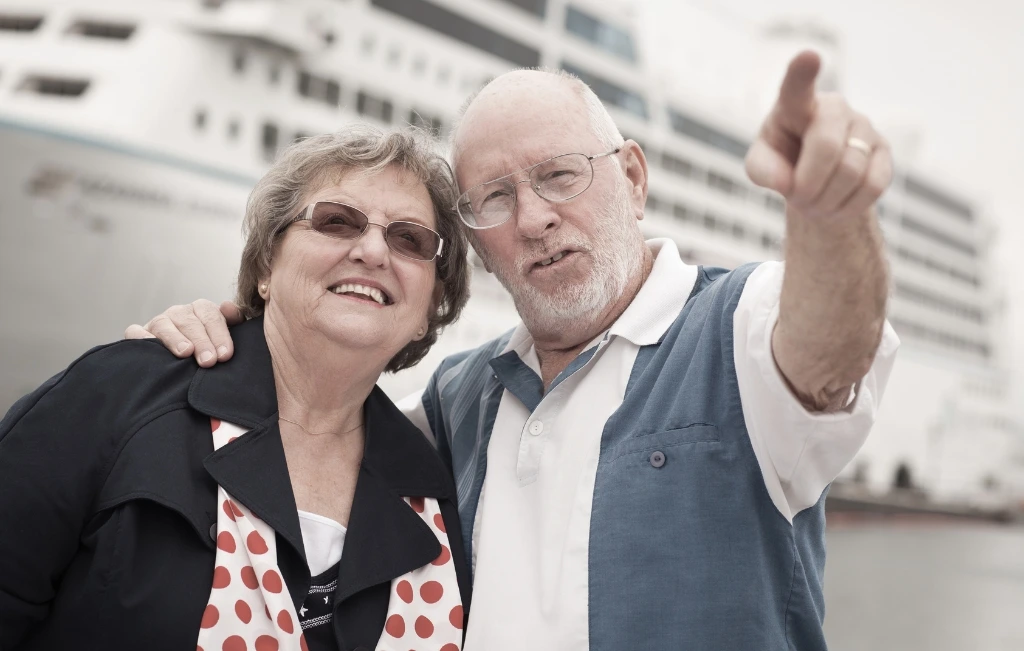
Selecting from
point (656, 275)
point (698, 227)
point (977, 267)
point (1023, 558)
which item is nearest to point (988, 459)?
point (1023, 558)

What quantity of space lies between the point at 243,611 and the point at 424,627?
0.44 m

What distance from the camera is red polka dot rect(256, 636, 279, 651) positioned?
1862mm

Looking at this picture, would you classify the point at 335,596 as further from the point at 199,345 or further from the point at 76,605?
the point at 199,345

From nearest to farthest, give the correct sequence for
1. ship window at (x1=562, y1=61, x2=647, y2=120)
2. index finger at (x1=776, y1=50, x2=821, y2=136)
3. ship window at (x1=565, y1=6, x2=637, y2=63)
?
index finger at (x1=776, y1=50, x2=821, y2=136) → ship window at (x1=565, y1=6, x2=637, y2=63) → ship window at (x1=562, y1=61, x2=647, y2=120)

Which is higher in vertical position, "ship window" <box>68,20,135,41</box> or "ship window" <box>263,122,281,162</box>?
"ship window" <box>68,20,135,41</box>

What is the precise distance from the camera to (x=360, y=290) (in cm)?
228

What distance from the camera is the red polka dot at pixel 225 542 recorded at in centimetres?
189

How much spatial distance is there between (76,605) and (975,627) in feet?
46.0

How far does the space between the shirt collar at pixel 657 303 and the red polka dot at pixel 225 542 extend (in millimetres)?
1008

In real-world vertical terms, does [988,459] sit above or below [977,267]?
below

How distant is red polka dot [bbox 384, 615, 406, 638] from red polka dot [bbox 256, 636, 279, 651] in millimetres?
270

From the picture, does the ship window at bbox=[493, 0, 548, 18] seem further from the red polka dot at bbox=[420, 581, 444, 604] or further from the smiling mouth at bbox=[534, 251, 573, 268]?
the red polka dot at bbox=[420, 581, 444, 604]

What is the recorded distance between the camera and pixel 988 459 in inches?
1201

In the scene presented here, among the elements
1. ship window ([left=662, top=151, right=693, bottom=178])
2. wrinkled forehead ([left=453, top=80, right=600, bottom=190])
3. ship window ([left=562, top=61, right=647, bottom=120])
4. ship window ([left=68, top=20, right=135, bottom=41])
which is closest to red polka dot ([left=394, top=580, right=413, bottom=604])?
wrinkled forehead ([left=453, top=80, right=600, bottom=190])
